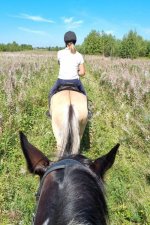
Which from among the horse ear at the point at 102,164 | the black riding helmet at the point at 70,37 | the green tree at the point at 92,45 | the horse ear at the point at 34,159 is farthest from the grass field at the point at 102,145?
the green tree at the point at 92,45

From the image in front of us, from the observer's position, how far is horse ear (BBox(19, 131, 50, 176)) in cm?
204

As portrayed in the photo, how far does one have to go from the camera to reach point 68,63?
21.3 feet

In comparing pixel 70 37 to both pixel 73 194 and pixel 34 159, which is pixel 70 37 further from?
pixel 73 194

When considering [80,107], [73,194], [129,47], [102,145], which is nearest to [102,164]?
[73,194]

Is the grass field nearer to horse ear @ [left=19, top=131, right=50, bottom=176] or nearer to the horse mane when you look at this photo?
horse ear @ [left=19, top=131, right=50, bottom=176]

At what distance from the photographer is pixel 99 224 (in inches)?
57.4

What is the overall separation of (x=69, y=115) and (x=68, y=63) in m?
1.51

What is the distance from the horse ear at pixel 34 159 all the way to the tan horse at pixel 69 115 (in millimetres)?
2759

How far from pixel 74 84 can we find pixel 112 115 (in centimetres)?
342

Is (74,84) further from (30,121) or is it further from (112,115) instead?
(112,115)

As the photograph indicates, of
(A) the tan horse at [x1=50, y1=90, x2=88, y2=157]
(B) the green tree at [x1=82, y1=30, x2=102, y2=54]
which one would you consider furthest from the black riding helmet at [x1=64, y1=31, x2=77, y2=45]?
(B) the green tree at [x1=82, y1=30, x2=102, y2=54]

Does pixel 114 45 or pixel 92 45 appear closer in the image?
pixel 114 45

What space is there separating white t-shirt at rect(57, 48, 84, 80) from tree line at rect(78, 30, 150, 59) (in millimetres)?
43275

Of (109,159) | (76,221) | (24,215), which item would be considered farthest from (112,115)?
(76,221)
